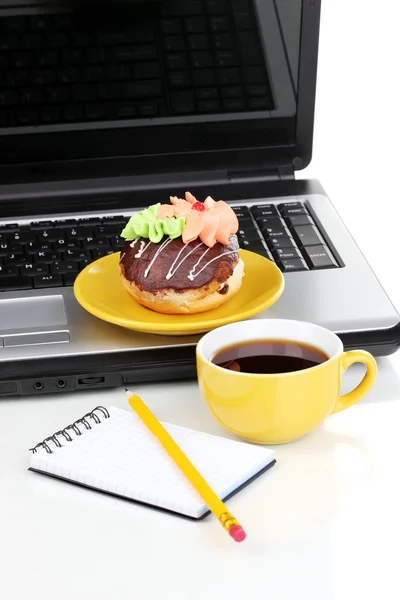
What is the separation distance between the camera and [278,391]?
750 millimetres

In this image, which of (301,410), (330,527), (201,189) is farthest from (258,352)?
(201,189)

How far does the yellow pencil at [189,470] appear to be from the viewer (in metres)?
0.66

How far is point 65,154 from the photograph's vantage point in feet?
4.08

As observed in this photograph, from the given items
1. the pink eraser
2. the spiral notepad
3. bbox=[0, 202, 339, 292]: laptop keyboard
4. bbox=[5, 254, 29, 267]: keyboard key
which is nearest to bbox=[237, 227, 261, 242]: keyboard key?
bbox=[0, 202, 339, 292]: laptop keyboard

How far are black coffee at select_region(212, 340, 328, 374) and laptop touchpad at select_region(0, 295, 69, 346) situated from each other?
0.17m

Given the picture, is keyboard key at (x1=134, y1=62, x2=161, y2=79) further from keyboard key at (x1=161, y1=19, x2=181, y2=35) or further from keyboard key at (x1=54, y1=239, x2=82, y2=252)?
keyboard key at (x1=54, y1=239, x2=82, y2=252)

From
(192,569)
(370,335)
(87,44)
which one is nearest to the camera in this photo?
(192,569)

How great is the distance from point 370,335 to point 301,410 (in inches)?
6.5

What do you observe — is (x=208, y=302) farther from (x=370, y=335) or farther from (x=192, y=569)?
(x=192, y=569)

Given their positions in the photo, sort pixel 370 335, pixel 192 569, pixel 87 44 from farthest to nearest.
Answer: pixel 87 44 → pixel 370 335 → pixel 192 569

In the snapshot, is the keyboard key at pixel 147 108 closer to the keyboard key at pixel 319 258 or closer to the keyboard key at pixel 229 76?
the keyboard key at pixel 229 76

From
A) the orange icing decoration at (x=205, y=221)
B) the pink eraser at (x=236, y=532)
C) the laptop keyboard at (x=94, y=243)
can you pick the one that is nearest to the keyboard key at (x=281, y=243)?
the laptop keyboard at (x=94, y=243)

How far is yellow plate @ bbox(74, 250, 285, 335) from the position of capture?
870 millimetres

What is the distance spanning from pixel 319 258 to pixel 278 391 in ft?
1.06
